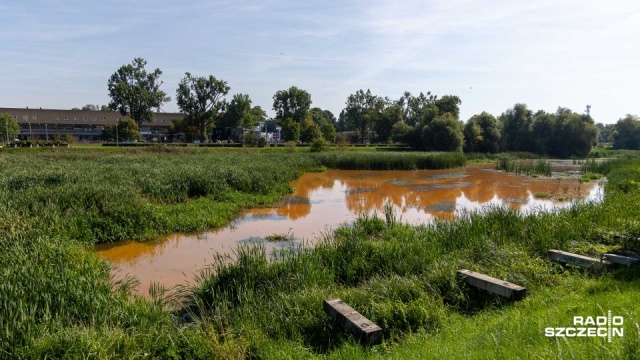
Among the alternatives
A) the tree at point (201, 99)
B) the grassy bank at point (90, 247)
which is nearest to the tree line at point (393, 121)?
the tree at point (201, 99)

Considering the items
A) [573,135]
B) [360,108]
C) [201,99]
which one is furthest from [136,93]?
[573,135]

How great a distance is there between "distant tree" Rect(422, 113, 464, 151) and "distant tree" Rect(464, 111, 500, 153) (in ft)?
7.21

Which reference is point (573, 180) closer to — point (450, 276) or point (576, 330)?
point (450, 276)

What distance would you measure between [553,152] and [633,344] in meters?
63.3

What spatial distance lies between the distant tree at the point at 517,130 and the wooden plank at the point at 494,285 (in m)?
58.9

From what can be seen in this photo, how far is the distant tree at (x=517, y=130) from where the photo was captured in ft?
197

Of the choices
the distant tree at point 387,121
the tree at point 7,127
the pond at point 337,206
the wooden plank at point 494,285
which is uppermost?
the distant tree at point 387,121

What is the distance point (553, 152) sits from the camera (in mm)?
58969

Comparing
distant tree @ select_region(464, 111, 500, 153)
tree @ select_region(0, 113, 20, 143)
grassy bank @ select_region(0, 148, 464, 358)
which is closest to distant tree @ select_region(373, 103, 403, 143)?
distant tree @ select_region(464, 111, 500, 153)

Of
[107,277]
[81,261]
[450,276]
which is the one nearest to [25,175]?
[81,261]

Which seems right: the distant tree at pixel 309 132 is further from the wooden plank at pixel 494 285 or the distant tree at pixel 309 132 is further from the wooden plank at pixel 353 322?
the wooden plank at pixel 353 322

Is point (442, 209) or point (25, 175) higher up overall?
point (25, 175)

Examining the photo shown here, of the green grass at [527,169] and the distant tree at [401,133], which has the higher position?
the distant tree at [401,133]

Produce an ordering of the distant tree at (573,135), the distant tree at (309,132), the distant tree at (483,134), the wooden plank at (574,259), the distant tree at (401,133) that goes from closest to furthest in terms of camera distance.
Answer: the wooden plank at (574,259) → the distant tree at (573,135) → the distant tree at (483,134) → the distant tree at (401,133) → the distant tree at (309,132)
